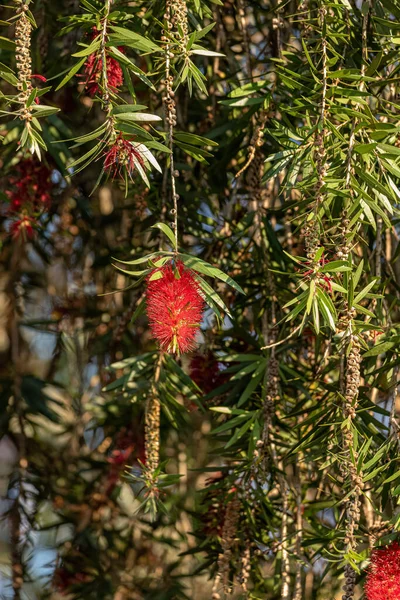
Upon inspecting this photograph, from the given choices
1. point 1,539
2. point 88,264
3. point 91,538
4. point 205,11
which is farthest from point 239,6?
point 1,539

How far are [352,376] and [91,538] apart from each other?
1.25m

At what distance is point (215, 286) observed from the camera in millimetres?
1482

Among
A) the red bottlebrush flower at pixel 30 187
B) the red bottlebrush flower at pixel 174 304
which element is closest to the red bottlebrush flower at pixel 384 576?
the red bottlebrush flower at pixel 174 304

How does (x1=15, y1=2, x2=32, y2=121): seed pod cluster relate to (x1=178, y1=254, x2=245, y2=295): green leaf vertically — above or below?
above

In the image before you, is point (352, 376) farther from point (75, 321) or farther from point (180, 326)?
point (75, 321)

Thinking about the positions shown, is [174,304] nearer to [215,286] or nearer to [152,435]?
[152,435]

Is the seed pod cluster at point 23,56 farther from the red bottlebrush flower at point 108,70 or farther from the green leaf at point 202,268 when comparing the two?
the green leaf at point 202,268

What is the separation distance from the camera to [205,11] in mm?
1272

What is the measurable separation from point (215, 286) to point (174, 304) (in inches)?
17.5

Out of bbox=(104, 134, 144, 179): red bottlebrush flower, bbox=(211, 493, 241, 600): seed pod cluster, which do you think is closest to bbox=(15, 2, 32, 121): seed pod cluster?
bbox=(104, 134, 144, 179): red bottlebrush flower

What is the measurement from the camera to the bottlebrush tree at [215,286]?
3.42 feet

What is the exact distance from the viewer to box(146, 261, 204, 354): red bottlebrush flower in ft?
3.43

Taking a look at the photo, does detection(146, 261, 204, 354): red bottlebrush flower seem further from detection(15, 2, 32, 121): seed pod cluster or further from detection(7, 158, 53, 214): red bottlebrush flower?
detection(7, 158, 53, 214): red bottlebrush flower

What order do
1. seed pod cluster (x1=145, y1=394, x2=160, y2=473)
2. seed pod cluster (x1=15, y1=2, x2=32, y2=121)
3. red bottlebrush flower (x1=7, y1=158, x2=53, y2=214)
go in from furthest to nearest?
red bottlebrush flower (x1=7, y1=158, x2=53, y2=214)
seed pod cluster (x1=145, y1=394, x2=160, y2=473)
seed pod cluster (x1=15, y1=2, x2=32, y2=121)
